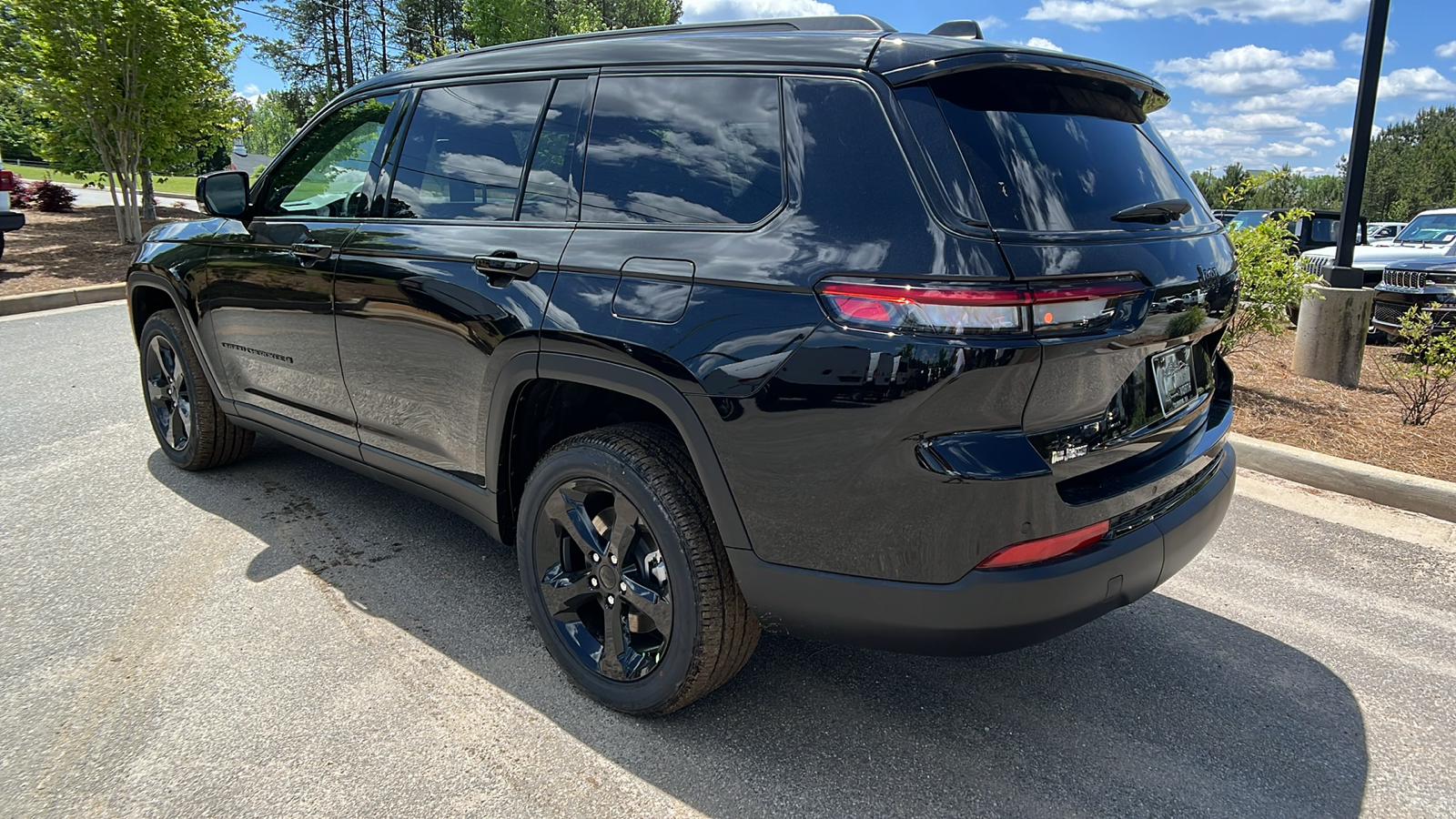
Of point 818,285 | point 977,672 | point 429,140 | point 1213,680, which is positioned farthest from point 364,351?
point 1213,680

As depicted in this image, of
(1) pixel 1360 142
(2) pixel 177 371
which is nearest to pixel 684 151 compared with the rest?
(2) pixel 177 371

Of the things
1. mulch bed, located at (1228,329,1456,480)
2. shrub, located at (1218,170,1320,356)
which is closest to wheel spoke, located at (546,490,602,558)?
mulch bed, located at (1228,329,1456,480)

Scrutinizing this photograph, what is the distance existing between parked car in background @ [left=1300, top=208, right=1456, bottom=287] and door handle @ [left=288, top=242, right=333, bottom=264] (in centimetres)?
883

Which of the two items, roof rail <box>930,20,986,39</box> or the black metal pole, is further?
the black metal pole

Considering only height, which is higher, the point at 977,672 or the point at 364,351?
the point at 364,351

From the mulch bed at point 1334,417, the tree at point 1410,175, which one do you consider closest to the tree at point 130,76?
the mulch bed at point 1334,417

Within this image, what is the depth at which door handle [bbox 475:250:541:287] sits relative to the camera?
2.55 metres

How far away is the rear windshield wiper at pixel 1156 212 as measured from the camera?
7.37ft

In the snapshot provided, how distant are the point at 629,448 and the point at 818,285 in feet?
2.34

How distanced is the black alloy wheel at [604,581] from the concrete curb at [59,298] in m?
9.45

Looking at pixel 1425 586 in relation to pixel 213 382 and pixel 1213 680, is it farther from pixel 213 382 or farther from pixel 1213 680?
pixel 213 382

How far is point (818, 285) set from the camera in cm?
199

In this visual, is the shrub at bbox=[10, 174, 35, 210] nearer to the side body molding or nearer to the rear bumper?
the side body molding

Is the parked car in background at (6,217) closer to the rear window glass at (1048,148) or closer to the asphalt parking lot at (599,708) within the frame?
the asphalt parking lot at (599,708)
